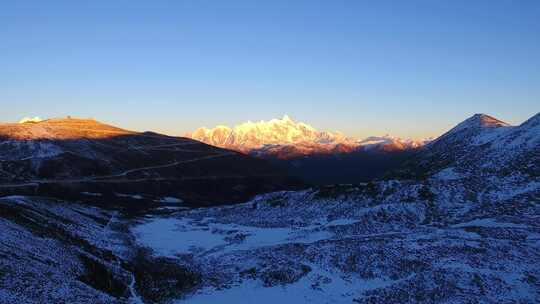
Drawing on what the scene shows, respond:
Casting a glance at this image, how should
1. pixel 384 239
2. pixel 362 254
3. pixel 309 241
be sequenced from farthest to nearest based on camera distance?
1. pixel 309 241
2. pixel 384 239
3. pixel 362 254

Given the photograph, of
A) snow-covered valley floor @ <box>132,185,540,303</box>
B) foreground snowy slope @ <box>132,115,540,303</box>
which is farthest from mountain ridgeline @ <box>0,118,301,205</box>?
snow-covered valley floor @ <box>132,185,540,303</box>

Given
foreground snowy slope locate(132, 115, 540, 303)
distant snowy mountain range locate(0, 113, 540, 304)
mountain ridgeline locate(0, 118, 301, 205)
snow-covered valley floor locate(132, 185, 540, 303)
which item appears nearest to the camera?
distant snowy mountain range locate(0, 113, 540, 304)

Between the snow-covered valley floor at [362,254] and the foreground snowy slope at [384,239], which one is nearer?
the snow-covered valley floor at [362,254]

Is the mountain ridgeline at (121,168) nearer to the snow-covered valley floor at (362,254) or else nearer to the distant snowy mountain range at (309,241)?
the distant snowy mountain range at (309,241)

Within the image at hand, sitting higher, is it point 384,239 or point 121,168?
point 121,168

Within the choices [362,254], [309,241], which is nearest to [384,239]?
[362,254]

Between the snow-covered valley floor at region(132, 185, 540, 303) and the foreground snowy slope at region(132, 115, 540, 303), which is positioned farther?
the foreground snowy slope at region(132, 115, 540, 303)

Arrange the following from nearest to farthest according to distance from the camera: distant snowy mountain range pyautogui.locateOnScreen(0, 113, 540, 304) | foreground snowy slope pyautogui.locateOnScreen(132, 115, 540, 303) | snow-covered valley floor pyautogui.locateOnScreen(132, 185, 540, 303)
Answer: distant snowy mountain range pyautogui.locateOnScreen(0, 113, 540, 304) < snow-covered valley floor pyautogui.locateOnScreen(132, 185, 540, 303) < foreground snowy slope pyautogui.locateOnScreen(132, 115, 540, 303)

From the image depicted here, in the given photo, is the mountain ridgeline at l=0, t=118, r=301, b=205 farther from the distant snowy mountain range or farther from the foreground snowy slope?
the foreground snowy slope

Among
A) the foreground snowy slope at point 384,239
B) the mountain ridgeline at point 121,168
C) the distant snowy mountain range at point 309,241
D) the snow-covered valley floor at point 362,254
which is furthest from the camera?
the mountain ridgeline at point 121,168

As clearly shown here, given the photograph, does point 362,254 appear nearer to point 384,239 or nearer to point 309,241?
point 384,239

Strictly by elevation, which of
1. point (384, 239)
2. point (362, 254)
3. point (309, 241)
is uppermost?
point (384, 239)

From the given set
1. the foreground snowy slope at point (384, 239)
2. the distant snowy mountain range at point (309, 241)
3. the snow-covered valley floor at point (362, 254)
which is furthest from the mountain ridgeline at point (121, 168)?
the snow-covered valley floor at point (362, 254)

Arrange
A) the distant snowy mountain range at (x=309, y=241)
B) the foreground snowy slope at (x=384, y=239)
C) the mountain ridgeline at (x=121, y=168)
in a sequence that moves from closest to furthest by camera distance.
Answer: the distant snowy mountain range at (x=309, y=241) < the foreground snowy slope at (x=384, y=239) < the mountain ridgeline at (x=121, y=168)
